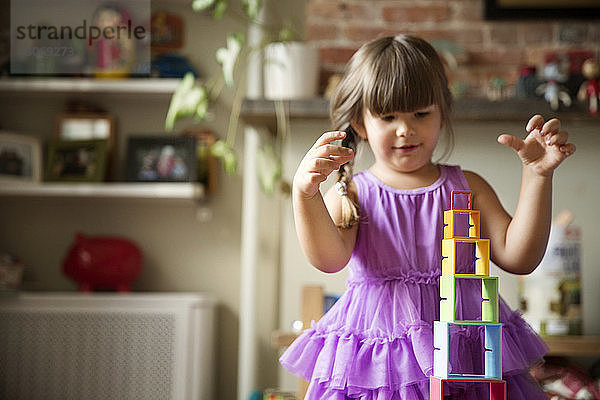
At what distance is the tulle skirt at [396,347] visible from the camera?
917 mm

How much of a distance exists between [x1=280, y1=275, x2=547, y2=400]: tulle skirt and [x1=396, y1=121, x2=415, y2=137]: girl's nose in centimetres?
20

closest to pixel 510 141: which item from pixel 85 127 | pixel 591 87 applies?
pixel 591 87

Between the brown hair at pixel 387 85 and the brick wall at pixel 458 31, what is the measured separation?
119cm

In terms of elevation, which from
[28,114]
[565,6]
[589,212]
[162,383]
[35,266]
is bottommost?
[162,383]

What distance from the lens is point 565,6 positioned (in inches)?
88.0

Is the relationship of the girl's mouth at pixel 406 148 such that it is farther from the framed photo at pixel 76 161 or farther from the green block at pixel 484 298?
the framed photo at pixel 76 161

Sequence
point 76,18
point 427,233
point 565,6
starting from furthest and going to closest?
point 565,6, point 76,18, point 427,233

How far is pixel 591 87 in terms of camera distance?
196 centimetres

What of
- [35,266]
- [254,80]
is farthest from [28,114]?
[254,80]

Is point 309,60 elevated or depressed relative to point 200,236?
elevated

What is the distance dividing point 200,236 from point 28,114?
31.9 inches

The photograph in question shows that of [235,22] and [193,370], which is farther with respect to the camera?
[235,22]

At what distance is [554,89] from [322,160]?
1.32 meters

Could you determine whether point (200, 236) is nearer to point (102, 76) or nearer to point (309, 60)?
point (102, 76)
